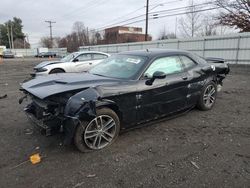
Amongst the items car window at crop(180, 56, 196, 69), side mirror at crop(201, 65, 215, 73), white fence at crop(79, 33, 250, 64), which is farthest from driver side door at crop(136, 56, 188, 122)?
white fence at crop(79, 33, 250, 64)

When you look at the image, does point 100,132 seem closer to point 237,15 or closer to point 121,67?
point 121,67

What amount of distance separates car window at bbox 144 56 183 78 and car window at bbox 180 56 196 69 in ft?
0.55

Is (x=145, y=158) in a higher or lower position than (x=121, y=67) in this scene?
lower

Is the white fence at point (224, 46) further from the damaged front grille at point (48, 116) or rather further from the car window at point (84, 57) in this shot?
the damaged front grille at point (48, 116)

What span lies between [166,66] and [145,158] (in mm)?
2025

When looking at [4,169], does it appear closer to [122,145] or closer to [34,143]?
[34,143]

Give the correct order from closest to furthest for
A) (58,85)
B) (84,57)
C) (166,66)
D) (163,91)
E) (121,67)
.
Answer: (58,85) → (163,91) → (121,67) → (166,66) → (84,57)

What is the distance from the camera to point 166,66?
4559 mm

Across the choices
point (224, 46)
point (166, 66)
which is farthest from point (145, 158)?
point (224, 46)

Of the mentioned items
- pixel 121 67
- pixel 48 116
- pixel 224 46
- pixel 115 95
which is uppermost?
pixel 224 46

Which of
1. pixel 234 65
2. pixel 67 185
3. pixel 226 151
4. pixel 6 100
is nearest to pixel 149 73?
pixel 226 151

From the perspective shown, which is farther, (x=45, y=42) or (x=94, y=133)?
(x=45, y=42)

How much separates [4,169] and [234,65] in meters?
16.9

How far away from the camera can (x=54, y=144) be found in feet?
12.5
